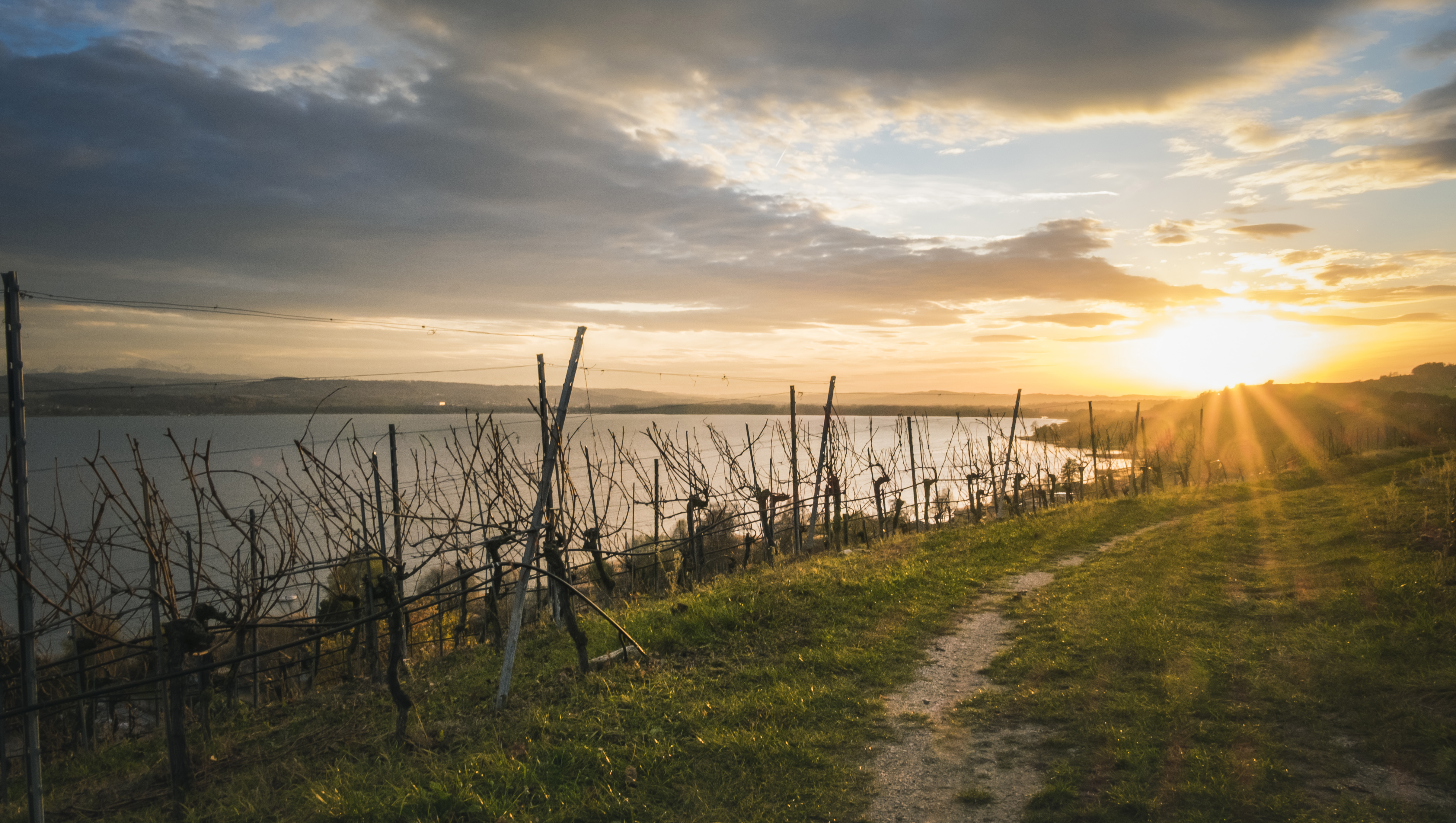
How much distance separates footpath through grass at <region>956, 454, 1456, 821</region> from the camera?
3.87 metres

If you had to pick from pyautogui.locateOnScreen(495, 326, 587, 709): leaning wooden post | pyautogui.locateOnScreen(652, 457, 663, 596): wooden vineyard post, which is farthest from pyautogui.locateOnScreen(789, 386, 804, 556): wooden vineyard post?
pyautogui.locateOnScreen(495, 326, 587, 709): leaning wooden post

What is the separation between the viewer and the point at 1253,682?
531 centimetres

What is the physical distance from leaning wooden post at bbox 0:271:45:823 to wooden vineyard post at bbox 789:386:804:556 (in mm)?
9516

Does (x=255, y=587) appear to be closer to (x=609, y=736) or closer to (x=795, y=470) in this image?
(x=609, y=736)

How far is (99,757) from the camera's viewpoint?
6.47 metres

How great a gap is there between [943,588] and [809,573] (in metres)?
1.69

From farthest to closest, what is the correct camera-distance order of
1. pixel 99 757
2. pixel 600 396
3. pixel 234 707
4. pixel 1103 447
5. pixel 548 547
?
pixel 1103 447
pixel 600 396
pixel 234 707
pixel 99 757
pixel 548 547

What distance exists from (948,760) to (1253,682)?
263 centimetres

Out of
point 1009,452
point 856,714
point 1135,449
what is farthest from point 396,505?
point 1135,449

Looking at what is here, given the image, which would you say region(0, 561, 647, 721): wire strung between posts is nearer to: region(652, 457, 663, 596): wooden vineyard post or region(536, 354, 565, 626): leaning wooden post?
region(536, 354, 565, 626): leaning wooden post

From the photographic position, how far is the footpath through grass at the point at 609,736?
13.6ft

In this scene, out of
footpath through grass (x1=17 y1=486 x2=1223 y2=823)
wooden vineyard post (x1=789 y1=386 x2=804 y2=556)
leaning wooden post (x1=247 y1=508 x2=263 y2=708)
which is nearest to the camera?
footpath through grass (x1=17 y1=486 x2=1223 y2=823)

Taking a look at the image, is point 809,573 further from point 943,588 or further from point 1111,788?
point 1111,788

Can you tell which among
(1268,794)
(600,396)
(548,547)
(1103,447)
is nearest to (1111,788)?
(1268,794)
